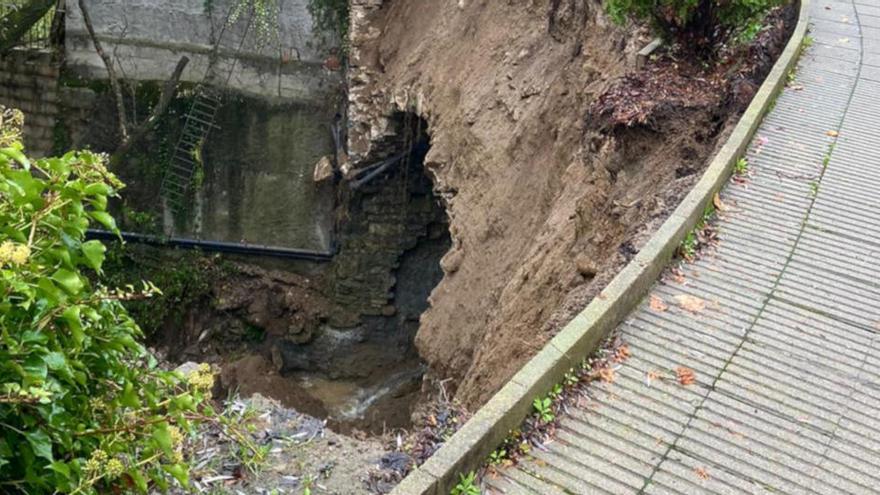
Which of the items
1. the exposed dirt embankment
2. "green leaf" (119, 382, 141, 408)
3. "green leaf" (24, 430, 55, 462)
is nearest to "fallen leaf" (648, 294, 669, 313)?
the exposed dirt embankment

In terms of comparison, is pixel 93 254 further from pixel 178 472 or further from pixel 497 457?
pixel 497 457

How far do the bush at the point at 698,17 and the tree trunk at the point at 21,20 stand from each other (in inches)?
367

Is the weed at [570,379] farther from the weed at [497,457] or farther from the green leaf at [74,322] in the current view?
the green leaf at [74,322]

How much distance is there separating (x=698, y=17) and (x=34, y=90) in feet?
36.4

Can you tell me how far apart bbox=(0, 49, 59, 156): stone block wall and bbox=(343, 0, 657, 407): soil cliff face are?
5597 mm

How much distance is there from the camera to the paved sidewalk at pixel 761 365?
4750 millimetres

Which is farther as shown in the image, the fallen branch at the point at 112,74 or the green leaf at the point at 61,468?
the fallen branch at the point at 112,74

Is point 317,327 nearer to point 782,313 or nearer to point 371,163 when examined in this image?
point 371,163

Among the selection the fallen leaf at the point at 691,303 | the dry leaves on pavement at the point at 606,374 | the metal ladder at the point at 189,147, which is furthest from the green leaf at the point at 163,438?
the metal ladder at the point at 189,147

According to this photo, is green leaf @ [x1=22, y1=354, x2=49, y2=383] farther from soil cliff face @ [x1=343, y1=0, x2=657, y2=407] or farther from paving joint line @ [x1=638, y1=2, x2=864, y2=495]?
soil cliff face @ [x1=343, y1=0, x2=657, y2=407]

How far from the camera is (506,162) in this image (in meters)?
10.4

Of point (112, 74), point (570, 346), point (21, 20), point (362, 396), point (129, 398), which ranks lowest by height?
point (362, 396)

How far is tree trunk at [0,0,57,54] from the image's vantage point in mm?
13523

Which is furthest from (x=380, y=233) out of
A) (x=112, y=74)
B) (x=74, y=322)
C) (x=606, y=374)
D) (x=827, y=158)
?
(x=74, y=322)
